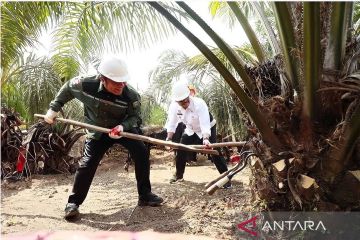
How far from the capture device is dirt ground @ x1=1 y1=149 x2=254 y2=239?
113 inches

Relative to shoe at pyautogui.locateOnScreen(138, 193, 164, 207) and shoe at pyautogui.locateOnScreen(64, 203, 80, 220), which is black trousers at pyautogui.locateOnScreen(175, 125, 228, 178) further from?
shoe at pyautogui.locateOnScreen(64, 203, 80, 220)

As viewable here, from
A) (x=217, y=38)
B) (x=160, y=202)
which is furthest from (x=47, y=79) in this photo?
(x=217, y=38)

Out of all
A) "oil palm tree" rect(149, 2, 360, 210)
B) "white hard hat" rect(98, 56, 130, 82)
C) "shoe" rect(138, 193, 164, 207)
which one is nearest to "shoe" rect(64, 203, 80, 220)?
"shoe" rect(138, 193, 164, 207)

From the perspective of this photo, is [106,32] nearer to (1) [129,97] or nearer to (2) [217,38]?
(1) [129,97]

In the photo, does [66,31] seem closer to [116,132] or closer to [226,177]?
[116,132]

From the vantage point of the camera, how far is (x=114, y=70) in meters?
3.34

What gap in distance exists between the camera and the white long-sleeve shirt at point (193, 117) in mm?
4483

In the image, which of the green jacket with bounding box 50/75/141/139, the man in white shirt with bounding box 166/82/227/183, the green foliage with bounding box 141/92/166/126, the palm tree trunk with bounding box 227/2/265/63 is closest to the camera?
the palm tree trunk with bounding box 227/2/265/63

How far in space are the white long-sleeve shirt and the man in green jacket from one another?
3.67ft

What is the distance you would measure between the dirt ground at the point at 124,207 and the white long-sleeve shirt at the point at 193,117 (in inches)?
28.6

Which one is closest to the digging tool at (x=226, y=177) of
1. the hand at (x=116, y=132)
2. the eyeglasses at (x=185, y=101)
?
the hand at (x=116, y=132)

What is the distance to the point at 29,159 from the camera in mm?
5445

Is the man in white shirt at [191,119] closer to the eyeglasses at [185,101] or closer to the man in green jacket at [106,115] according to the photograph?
the eyeglasses at [185,101]

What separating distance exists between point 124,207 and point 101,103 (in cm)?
109
